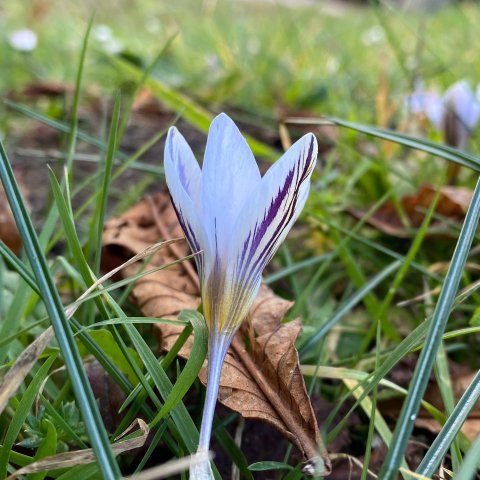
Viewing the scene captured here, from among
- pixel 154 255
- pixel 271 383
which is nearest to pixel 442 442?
pixel 271 383

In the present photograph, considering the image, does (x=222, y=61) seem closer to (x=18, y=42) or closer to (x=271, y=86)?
(x=271, y=86)

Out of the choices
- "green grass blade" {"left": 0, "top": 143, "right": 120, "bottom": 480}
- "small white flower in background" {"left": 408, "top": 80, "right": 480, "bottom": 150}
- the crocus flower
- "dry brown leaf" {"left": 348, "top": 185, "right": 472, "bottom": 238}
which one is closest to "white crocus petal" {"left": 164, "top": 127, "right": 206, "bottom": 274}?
the crocus flower

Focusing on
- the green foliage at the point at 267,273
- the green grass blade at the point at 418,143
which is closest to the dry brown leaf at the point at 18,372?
the green foliage at the point at 267,273

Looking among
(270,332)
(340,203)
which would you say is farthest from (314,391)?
(340,203)

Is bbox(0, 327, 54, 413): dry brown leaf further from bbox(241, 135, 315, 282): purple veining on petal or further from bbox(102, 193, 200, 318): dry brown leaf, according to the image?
bbox(102, 193, 200, 318): dry brown leaf

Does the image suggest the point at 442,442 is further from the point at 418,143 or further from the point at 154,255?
the point at 154,255

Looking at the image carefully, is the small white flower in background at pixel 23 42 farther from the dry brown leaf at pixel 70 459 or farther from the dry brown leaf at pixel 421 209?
the dry brown leaf at pixel 70 459

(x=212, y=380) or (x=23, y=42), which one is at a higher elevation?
(x=23, y=42)
